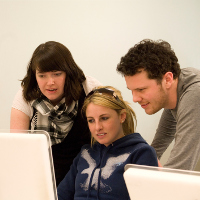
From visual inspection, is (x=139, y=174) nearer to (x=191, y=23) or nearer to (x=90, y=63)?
(x=90, y=63)

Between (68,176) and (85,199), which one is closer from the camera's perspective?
(85,199)

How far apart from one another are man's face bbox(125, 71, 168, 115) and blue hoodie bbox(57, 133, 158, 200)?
0.15m

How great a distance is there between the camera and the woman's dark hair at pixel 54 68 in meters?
1.29

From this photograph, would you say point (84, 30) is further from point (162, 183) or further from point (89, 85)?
point (162, 183)

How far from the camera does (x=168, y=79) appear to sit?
3.82 ft

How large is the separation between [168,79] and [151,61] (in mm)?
105

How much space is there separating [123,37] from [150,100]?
54.2 inches

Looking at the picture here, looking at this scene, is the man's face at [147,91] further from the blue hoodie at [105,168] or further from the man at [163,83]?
the blue hoodie at [105,168]

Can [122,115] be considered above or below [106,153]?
above

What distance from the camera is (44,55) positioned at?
4.24 feet

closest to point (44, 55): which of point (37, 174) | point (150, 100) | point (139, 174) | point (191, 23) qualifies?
point (150, 100)

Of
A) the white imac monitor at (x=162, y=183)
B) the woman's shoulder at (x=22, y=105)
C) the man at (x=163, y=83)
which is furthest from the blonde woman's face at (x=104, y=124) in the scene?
the white imac monitor at (x=162, y=183)

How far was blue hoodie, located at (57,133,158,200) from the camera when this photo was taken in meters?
0.99

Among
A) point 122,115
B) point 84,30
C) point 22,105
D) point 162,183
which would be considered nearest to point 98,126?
point 122,115
